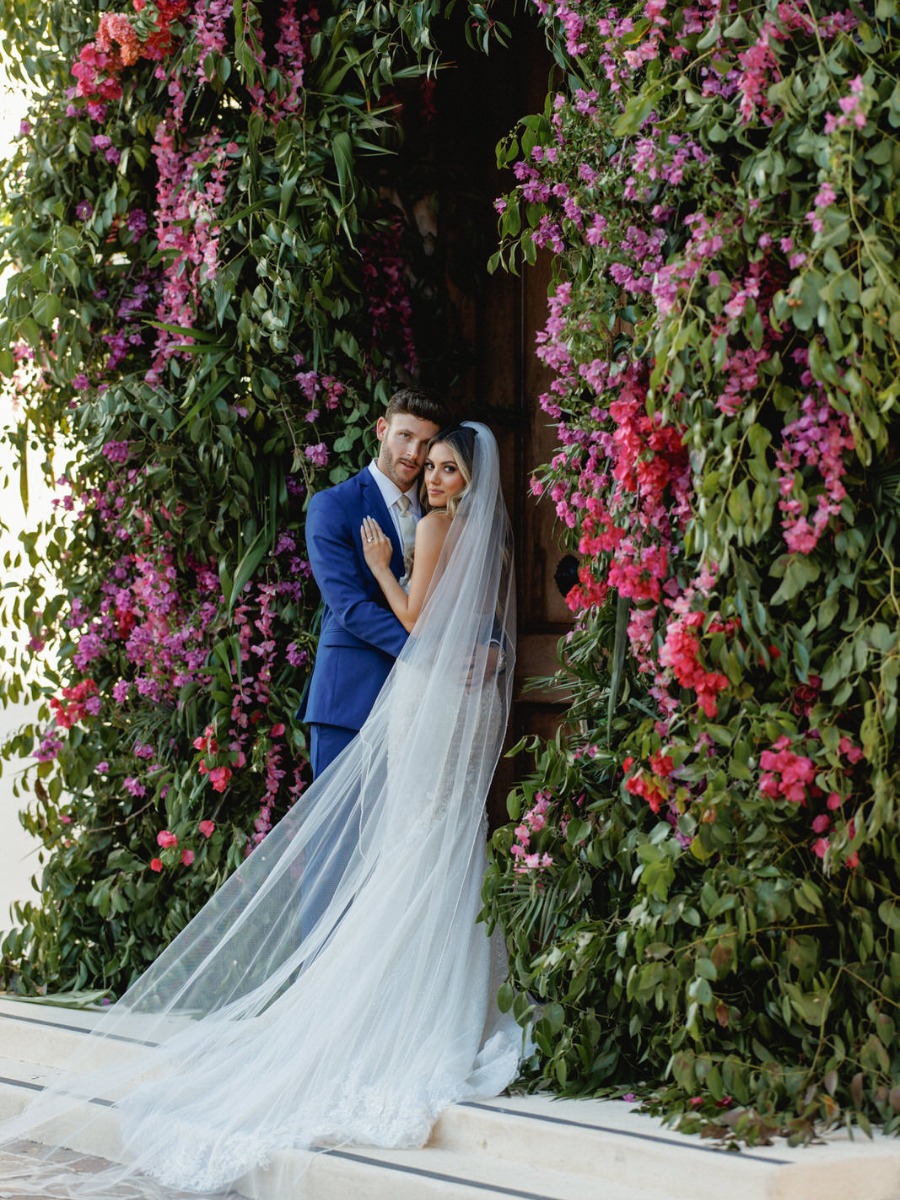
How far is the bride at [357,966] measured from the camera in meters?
2.83

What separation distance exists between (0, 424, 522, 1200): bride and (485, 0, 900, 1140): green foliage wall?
33 cm

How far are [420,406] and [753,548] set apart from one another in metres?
1.15

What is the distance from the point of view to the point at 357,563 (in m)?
3.53

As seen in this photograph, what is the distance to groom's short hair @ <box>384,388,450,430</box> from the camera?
3494 mm

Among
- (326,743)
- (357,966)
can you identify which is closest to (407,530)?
(326,743)

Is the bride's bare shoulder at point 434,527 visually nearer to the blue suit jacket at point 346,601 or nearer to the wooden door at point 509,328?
the blue suit jacket at point 346,601

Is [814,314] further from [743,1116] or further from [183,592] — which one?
[183,592]

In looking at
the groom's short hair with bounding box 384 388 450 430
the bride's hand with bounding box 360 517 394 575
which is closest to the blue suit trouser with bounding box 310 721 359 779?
the bride's hand with bounding box 360 517 394 575

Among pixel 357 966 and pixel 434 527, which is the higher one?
pixel 434 527

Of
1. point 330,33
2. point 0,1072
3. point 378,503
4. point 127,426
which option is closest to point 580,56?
point 330,33

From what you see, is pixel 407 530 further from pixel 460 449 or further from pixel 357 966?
pixel 357 966

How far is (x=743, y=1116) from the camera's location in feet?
7.98

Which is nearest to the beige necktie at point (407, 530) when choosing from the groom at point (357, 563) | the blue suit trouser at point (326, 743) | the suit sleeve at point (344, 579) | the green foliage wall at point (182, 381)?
the groom at point (357, 563)

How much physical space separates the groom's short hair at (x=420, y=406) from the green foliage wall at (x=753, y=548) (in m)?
0.70
